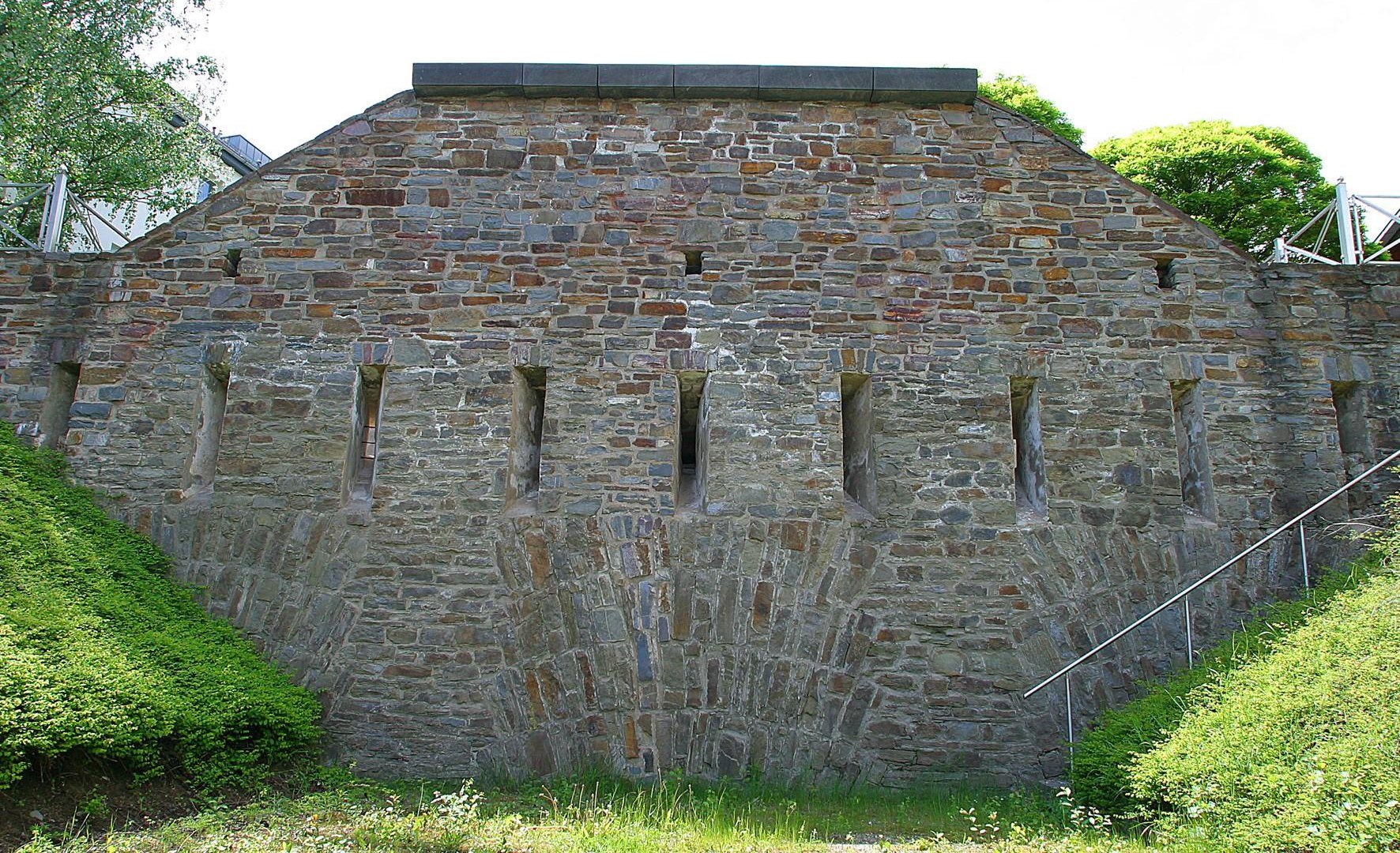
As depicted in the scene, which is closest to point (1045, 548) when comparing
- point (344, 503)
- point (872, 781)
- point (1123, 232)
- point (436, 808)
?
point (872, 781)

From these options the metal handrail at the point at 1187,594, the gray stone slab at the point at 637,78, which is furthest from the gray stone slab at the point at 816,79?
the metal handrail at the point at 1187,594

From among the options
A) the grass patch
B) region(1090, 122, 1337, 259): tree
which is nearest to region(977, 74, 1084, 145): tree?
region(1090, 122, 1337, 259): tree

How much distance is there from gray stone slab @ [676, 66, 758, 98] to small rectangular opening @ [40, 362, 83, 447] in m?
5.71

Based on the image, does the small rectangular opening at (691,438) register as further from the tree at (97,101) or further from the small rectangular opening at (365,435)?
the tree at (97,101)

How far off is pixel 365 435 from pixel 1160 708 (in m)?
6.53

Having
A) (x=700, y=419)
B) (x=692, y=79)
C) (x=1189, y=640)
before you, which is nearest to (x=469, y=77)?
(x=692, y=79)

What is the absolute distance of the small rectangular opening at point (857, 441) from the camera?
769 cm

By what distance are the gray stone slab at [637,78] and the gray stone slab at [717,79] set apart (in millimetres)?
91

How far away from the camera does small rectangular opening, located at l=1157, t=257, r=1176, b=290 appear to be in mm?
8117

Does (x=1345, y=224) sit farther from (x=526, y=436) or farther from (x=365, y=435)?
(x=365, y=435)

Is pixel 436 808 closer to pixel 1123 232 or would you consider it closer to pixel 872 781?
pixel 872 781

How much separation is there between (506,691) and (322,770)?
1386mm

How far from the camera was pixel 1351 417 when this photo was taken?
25.7 ft

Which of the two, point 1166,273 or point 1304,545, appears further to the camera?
point 1166,273
